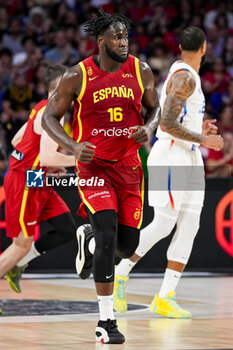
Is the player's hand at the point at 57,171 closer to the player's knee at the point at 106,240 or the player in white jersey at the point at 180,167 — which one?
the player in white jersey at the point at 180,167

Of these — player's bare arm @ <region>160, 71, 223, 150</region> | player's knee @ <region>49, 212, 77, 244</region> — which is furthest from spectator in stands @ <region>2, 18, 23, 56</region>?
player's bare arm @ <region>160, 71, 223, 150</region>

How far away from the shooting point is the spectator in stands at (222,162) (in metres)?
11.7

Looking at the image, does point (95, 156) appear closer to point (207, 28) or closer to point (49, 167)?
point (49, 167)

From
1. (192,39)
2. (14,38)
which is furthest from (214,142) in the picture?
(14,38)

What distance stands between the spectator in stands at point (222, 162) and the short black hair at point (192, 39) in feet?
14.7

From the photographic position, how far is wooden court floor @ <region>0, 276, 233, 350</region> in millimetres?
5602

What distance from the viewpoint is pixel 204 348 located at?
211 inches

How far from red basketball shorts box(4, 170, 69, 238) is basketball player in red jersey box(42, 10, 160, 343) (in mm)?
1697

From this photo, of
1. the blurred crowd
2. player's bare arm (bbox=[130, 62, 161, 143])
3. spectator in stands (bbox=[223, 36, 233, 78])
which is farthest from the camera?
spectator in stands (bbox=[223, 36, 233, 78])

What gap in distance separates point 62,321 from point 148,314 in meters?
0.94

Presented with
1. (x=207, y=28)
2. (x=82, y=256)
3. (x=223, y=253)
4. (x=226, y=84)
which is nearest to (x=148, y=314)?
(x=82, y=256)

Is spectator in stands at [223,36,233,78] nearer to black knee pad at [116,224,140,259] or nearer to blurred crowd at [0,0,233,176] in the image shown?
blurred crowd at [0,0,233,176]

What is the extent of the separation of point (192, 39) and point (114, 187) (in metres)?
1.95

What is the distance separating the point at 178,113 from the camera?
23.4 ft
